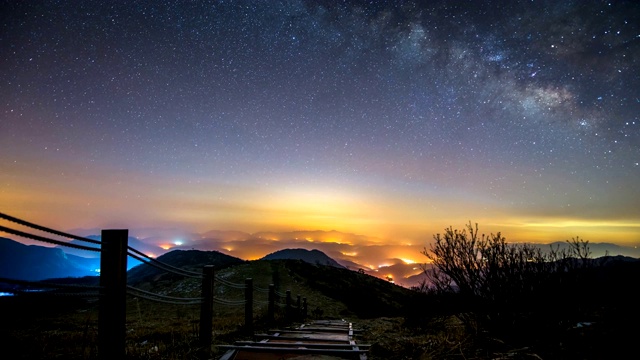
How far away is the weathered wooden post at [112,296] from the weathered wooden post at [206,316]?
1.48 m

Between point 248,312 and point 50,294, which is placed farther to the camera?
point 248,312

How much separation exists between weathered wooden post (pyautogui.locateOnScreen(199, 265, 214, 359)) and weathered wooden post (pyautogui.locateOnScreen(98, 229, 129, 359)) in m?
1.48

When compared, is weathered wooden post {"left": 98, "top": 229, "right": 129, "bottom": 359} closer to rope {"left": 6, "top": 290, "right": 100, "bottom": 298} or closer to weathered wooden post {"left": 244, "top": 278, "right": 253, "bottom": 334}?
rope {"left": 6, "top": 290, "right": 100, "bottom": 298}

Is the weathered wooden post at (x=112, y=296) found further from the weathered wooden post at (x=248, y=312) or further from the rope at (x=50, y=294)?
the weathered wooden post at (x=248, y=312)

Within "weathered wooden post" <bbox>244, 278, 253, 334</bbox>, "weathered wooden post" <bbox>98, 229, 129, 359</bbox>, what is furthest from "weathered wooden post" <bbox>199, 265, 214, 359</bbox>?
"weathered wooden post" <bbox>244, 278, 253, 334</bbox>

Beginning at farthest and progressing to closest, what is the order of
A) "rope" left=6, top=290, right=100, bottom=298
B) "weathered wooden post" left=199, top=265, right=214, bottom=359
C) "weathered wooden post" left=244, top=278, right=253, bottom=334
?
"weathered wooden post" left=244, top=278, right=253, bottom=334 < "weathered wooden post" left=199, top=265, right=214, bottom=359 < "rope" left=6, top=290, right=100, bottom=298

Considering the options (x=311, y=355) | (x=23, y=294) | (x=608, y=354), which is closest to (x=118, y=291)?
(x=23, y=294)

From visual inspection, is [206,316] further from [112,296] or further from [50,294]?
[50,294]

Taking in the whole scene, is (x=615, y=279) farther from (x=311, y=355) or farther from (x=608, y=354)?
(x=311, y=355)

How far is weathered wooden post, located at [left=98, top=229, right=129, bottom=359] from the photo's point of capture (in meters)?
3.18

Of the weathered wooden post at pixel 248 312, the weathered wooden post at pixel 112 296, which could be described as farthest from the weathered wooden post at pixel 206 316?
the weathered wooden post at pixel 248 312

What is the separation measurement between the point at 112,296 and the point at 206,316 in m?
2.21

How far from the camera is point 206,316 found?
5.15 metres

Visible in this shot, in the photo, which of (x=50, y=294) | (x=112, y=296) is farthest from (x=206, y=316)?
(x=50, y=294)
